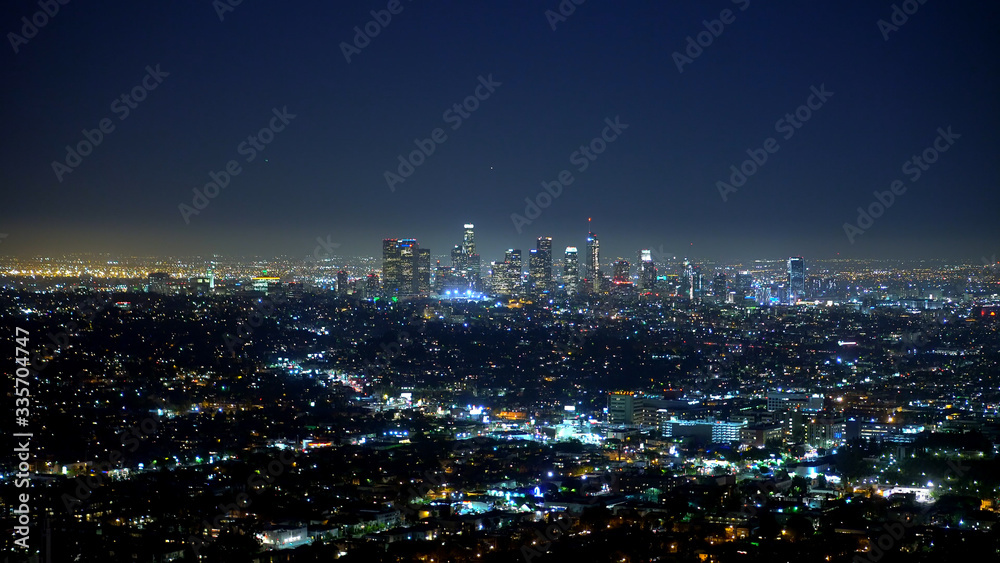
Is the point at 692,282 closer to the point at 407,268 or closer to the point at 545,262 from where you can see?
the point at 545,262

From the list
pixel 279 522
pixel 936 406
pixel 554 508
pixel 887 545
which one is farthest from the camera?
pixel 936 406

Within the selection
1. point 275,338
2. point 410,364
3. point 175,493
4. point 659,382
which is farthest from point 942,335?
point 175,493

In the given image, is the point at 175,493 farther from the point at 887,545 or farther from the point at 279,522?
the point at 887,545

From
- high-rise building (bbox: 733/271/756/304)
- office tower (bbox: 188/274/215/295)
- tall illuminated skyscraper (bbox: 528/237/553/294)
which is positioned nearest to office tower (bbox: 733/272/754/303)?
high-rise building (bbox: 733/271/756/304)

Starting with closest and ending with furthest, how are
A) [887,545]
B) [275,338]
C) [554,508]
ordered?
[887,545]
[554,508]
[275,338]

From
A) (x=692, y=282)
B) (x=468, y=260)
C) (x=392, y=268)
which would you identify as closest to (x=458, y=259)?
(x=468, y=260)

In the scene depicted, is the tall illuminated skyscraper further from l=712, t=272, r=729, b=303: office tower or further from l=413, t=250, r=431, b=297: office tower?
l=712, t=272, r=729, b=303: office tower
